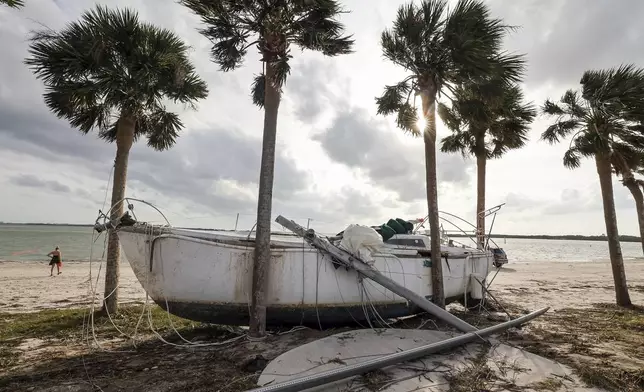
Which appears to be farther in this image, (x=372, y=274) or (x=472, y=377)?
(x=372, y=274)

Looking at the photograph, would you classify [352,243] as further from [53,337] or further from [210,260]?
[53,337]

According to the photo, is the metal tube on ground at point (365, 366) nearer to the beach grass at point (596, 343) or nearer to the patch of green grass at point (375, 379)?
the patch of green grass at point (375, 379)

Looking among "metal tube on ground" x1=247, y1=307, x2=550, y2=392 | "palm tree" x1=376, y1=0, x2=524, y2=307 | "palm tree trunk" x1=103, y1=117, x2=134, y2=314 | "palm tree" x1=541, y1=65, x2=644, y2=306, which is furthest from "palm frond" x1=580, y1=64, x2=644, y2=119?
"palm tree trunk" x1=103, y1=117, x2=134, y2=314

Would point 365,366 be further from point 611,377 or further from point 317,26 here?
point 317,26

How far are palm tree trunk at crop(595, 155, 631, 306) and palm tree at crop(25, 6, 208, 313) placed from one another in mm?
13192

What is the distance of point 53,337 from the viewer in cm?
702

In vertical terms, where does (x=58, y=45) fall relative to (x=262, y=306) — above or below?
above

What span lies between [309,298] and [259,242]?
5.14 feet

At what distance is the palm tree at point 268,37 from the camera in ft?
22.6

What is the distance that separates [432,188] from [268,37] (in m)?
5.44

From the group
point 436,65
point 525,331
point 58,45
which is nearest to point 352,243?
point 525,331

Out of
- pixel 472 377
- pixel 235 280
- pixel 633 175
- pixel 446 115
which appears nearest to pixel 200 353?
pixel 235 280

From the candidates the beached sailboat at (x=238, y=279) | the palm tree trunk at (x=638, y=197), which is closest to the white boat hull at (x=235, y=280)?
the beached sailboat at (x=238, y=279)

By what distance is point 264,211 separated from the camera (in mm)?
6828
